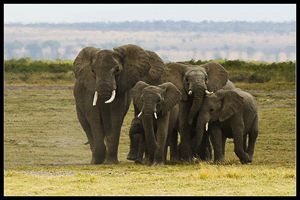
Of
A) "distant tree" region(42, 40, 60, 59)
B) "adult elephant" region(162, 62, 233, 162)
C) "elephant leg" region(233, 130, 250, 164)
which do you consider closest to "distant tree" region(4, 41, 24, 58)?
"distant tree" region(42, 40, 60, 59)

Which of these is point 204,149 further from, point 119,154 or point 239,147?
point 119,154

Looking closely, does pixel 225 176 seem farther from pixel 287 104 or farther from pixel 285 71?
pixel 285 71

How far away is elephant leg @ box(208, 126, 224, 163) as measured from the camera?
2069cm

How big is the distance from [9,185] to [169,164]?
5.26m

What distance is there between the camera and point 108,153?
2105cm

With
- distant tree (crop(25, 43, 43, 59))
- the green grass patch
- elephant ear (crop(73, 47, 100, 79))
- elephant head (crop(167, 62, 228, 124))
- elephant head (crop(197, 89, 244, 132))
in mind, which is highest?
distant tree (crop(25, 43, 43, 59))

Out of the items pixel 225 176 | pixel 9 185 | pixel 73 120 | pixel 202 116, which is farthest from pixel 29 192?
pixel 73 120

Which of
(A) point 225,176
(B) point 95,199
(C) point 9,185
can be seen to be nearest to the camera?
(B) point 95,199

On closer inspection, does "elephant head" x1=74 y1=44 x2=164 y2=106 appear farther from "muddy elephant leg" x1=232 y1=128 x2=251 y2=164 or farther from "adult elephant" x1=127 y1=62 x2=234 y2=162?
"muddy elephant leg" x1=232 y1=128 x2=251 y2=164

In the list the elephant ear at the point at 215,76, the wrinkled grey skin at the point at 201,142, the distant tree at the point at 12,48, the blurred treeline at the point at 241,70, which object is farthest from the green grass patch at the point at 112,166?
A: the distant tree at the point at 12,48

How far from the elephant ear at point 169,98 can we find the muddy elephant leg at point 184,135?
0.86m

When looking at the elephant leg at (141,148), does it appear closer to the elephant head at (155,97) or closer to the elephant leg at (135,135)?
the elephant leg at (135,135)

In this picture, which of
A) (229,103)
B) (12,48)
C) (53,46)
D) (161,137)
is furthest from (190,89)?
(53,46)

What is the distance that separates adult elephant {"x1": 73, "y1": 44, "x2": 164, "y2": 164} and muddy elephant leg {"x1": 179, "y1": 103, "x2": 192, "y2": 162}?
0.95 m
